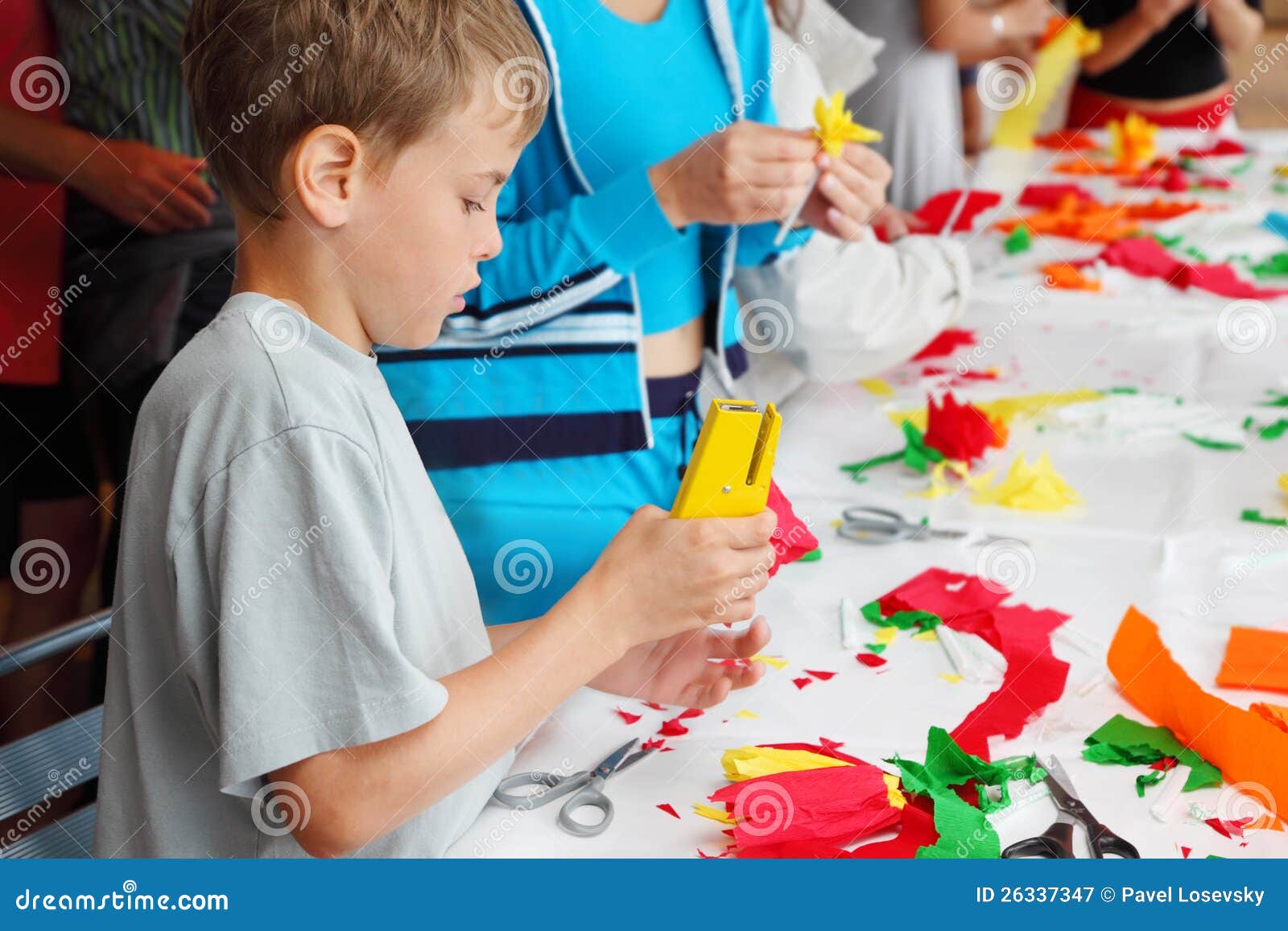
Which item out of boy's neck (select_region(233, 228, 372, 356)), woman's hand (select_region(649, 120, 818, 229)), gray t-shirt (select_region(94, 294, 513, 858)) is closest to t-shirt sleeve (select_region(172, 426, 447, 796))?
gray t-shirt (select_region(94, 294, 513, 858))

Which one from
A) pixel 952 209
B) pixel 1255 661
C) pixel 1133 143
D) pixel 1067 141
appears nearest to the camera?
pixel 1255 661

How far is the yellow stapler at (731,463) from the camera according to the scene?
→ 77 centimetres

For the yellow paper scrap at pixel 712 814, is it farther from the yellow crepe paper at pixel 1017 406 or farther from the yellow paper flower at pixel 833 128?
the yellow crepe paper at pixel 1017 406

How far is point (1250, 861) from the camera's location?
28.1 inches

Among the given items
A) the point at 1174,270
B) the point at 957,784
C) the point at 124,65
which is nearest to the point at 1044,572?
the point at 957,784

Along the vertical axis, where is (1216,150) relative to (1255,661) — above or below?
above

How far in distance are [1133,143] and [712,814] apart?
8.21 feet

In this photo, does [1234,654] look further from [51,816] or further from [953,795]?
[51,816]

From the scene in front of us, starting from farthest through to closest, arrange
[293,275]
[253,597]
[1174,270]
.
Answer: [1174,270], [293,275], [253,597]

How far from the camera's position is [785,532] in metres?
0.97

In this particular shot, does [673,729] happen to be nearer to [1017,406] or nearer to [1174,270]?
[1017,406]

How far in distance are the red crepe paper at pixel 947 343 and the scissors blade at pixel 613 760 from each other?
3.62ft

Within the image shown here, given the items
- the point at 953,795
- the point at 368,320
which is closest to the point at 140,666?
the point at 368,320

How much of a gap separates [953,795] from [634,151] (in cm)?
74
